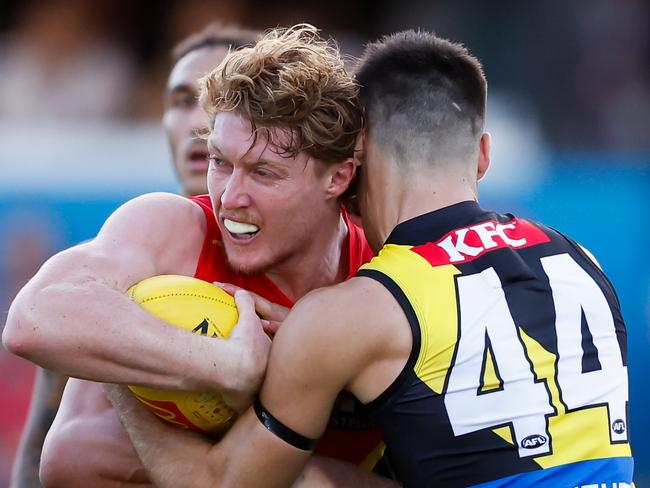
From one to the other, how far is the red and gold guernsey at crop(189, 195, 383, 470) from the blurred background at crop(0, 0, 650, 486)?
152 inches

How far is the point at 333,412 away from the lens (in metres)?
3.95

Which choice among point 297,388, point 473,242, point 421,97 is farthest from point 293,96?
point 297,388

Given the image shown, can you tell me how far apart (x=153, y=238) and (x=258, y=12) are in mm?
7529

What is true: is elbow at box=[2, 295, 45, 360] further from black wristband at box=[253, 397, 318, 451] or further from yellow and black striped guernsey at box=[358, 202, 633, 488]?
yellow and black striped guernsey at box=[358, 202, 633, 488]

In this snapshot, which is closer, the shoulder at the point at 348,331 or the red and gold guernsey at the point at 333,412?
the shoulder at the point at 348,331

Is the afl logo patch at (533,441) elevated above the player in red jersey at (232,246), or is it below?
below

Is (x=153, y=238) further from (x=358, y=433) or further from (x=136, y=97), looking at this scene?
(x=136, y=97)

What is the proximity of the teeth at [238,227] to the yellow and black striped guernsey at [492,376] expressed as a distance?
0.57 meters

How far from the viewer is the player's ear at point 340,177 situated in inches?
159

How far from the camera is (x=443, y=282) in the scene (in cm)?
346

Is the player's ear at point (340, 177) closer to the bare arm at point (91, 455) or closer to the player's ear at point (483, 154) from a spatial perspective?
the player's ear at point (483, 154)

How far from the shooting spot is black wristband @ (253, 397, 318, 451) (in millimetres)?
3453

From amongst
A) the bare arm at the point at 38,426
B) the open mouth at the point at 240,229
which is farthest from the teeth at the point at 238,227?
the bare arm at the point at 38,426

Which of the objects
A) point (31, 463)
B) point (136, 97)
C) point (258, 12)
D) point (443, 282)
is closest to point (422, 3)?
point (258, 12)
